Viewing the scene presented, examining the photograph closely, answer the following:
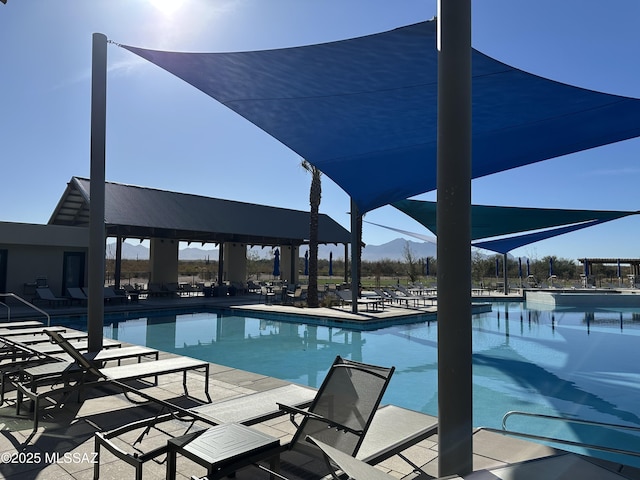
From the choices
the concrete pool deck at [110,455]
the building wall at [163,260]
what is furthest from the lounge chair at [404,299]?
the concrete pool deck at [110,455]

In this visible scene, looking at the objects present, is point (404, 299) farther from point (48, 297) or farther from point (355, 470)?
point (355, 470)

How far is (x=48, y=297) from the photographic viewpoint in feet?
49.6

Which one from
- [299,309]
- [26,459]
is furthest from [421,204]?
[26,459]

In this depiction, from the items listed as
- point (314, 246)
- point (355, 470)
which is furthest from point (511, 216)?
point (355, 470)

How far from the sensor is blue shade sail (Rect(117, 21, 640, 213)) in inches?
187

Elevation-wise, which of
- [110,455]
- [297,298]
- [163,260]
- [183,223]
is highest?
[183,223]

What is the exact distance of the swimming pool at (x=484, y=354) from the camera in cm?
622

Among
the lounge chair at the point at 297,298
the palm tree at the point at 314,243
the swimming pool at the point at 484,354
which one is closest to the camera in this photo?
the swimming pool at the point at 484,354

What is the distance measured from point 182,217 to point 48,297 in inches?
241

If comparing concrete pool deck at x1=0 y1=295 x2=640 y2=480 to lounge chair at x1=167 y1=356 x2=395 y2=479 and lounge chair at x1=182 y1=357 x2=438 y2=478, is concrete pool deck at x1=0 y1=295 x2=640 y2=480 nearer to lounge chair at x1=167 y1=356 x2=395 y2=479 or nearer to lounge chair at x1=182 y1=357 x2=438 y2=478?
lounge chair at x1=182 y1=357 x2=438 y2=478

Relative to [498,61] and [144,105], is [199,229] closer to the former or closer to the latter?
[144,105]

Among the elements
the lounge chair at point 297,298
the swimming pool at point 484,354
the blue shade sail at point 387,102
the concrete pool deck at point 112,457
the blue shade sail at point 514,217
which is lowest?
the swimming pool at point 484,354

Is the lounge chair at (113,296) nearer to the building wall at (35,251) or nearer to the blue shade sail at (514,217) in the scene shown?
the building wall at (35,251)

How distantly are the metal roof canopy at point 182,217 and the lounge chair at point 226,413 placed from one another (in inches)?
531
